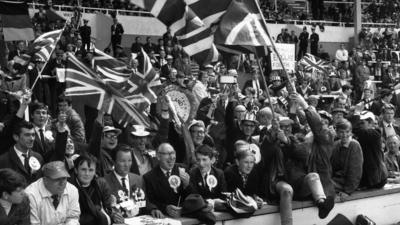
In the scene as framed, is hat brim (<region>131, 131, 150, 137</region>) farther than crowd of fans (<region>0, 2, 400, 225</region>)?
Yes

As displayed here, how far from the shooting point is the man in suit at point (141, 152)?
10258mm

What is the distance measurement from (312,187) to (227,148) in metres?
2.07

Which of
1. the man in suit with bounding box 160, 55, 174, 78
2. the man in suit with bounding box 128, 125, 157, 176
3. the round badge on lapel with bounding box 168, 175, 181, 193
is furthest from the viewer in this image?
the man in suit with bounding box 160, 55, 174, 78

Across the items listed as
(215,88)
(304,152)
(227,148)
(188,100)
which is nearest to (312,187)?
(304,152)

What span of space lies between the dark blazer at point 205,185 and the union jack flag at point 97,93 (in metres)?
1.34

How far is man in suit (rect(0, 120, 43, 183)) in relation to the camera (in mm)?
8727

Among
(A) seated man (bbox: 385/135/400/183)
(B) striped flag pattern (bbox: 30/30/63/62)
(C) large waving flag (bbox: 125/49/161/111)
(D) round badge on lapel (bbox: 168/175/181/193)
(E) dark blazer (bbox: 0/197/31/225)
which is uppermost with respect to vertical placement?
(B) striped flag pattern (bbox: 30/30/63/62)

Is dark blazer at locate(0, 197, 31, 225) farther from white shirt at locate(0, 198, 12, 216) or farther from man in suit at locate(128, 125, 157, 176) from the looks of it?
man in suit at locate(128, 125, 157, 176)

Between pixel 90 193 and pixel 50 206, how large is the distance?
59cm

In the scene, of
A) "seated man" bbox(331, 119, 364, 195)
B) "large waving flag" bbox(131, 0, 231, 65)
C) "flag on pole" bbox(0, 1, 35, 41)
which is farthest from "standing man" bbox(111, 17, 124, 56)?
"seated man" bbox(331, 119, 364, 195)

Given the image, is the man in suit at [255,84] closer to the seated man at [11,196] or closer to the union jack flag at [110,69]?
the union jack flag at [110,69]

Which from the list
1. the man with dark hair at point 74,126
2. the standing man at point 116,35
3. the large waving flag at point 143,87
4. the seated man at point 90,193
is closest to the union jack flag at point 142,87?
the large waving flag at point 143,87

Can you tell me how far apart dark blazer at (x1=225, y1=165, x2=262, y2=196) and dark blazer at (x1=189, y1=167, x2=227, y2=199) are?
18 centimetres

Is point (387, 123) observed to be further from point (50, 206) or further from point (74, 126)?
point (50, 206)
